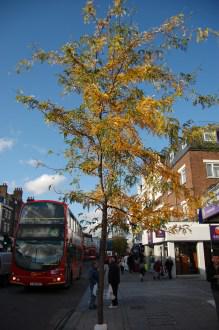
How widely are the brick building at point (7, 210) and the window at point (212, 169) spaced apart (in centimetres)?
3804

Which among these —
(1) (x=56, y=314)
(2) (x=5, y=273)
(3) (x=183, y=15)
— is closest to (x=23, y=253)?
(2) (x=5, y=273)

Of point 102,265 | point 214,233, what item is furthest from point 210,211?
point 102,265

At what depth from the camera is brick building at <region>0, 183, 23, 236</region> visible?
56.0 m

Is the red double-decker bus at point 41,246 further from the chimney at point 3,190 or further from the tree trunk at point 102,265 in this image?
the chimney at point 3,190

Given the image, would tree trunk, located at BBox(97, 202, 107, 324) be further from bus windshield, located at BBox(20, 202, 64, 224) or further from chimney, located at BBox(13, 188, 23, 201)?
chimney, located at BBox(13, 188, 23, 201)

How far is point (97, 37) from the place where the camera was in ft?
27.3

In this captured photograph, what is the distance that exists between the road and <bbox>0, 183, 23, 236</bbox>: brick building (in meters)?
40.7

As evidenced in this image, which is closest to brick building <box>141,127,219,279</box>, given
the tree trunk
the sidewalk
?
the sidewalk

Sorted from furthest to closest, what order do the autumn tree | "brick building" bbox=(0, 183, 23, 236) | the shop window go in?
"brick building" bbox=(0, 183, 23, 236) → the shop window → the autumn tree

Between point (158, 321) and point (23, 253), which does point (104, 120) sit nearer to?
point (158, 321)

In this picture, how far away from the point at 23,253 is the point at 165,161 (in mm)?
11690

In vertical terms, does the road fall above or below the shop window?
below

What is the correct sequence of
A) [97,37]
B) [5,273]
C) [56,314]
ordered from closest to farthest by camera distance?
1. [97,37]
2. [56,314]
3. [5,273]

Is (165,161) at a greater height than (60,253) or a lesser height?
greater
